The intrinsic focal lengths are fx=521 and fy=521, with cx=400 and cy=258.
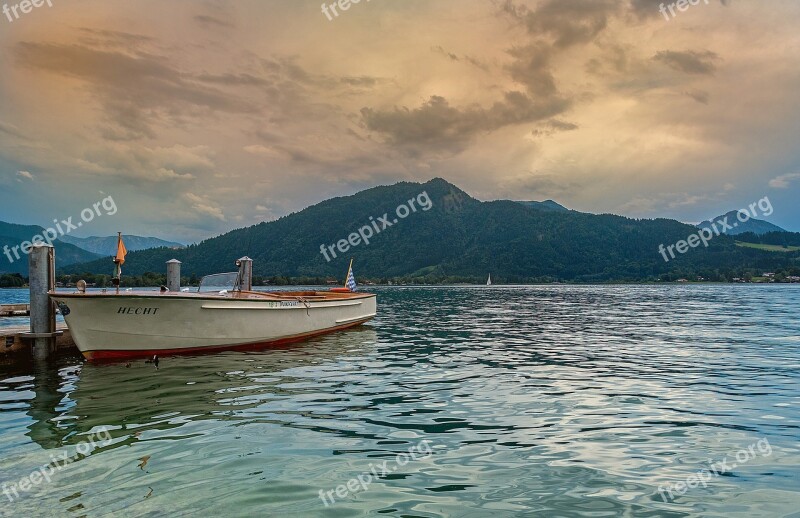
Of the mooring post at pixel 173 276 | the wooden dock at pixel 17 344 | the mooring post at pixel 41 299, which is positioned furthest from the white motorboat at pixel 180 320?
the mooring post at pixel 173 276

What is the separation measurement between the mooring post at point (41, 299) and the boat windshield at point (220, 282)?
18.9 ft

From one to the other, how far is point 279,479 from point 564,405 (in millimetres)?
7140

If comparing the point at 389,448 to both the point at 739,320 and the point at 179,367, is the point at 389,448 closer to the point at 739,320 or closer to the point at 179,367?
the point at 179,367

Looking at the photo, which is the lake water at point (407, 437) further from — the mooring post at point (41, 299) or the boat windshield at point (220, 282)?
the boat windshield at point (220, 282)

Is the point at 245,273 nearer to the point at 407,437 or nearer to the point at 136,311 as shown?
the point at 136,311

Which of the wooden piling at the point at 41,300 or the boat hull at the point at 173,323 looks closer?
the boat hull at the point at 173,323

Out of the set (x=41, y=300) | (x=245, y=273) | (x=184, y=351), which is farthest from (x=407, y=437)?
(x=245, y=273)

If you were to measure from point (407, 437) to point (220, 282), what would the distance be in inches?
637

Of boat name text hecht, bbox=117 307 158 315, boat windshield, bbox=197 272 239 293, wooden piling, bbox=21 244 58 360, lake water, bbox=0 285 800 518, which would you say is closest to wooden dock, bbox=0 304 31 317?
wooden piling, bbox=21 244 58 360

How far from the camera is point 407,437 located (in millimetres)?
9547

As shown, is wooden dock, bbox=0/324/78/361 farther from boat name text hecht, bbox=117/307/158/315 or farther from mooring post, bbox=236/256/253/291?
mooring post, bbox=236/256/253/291

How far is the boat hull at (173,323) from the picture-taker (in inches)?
700

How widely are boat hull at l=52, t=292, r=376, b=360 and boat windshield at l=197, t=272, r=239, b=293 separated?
47.3 inches

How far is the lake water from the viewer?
6777 millimetres
